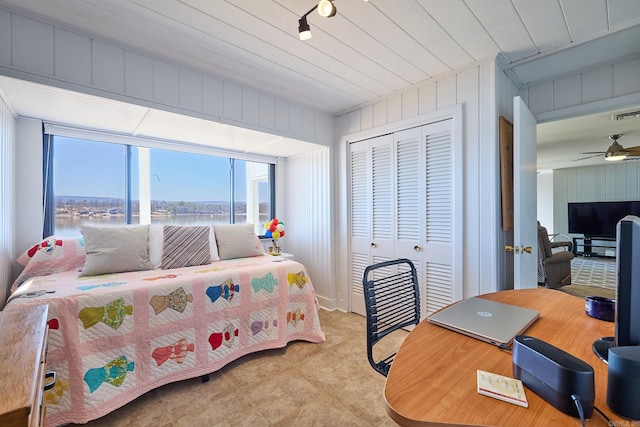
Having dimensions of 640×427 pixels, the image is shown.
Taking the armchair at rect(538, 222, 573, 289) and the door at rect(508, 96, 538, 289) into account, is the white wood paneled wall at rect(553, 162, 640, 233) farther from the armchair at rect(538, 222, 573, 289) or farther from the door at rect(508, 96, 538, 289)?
the door at rect(508, 96, 538, 289)

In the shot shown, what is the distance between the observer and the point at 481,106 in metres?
2.27

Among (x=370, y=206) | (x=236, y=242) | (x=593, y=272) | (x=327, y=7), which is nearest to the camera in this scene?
(x=327, y=7)

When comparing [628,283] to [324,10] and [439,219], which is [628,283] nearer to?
[324,10]

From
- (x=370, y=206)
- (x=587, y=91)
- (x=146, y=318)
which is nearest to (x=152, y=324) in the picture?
(x=146, y=318)

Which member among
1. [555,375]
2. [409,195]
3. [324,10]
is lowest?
[555,375]

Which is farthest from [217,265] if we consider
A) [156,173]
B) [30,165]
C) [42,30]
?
[42,30]

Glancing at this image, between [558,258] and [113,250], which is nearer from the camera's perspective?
[113,250]

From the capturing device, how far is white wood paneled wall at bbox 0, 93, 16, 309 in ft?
5.96

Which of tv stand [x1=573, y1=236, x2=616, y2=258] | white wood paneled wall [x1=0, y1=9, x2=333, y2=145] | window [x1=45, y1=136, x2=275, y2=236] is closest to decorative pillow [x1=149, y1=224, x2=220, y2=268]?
window [x1=45, y1=136, x2=275, y2=236]

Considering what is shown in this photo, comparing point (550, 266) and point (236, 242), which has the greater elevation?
point (236, 242)

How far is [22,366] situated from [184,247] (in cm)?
185

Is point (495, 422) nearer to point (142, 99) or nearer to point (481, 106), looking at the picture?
point (481, 106)

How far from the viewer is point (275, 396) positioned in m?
1.80

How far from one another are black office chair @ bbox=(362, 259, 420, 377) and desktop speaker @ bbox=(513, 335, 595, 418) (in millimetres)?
661
